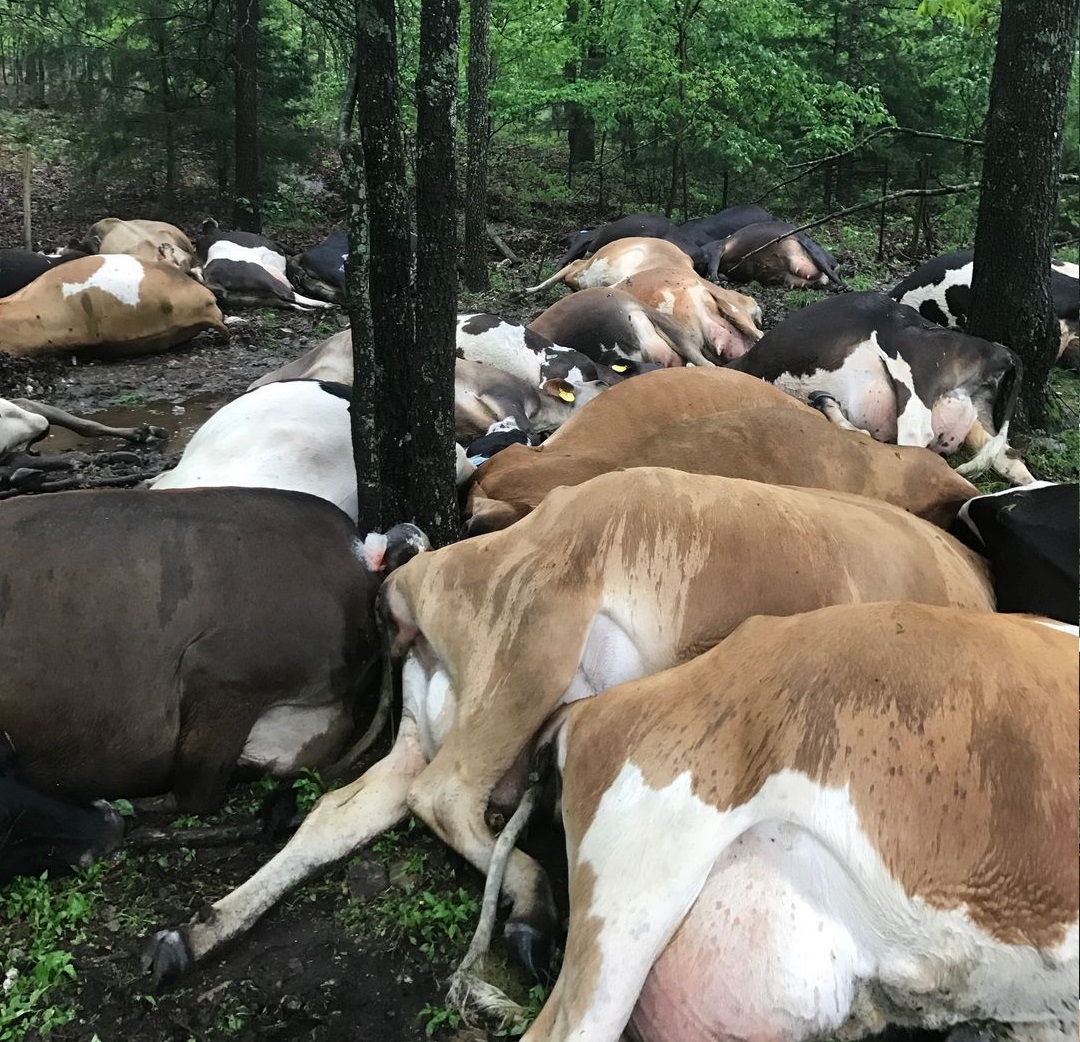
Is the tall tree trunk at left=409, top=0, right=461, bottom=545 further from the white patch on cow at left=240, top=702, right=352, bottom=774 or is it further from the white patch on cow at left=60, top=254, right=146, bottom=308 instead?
the white patch on cow at left=60, top=254, right=146, bottom=308

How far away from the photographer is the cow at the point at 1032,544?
10.6ft

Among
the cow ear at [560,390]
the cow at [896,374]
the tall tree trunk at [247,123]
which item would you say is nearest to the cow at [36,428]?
the cow ear at [560,390]

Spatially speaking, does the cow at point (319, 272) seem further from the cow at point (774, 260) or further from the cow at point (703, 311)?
the cow at point (774, 260)

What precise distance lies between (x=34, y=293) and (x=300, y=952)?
8113 millimetres

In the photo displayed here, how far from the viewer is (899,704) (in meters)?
2.07

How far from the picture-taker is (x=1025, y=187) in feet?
18.6

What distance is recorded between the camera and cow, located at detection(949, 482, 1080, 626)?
3242 mm

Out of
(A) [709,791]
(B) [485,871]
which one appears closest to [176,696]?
(B) [485,871]

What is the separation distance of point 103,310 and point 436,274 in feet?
21.2

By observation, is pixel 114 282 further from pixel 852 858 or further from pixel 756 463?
pixel 852 858

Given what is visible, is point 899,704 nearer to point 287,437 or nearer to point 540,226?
point 287,437

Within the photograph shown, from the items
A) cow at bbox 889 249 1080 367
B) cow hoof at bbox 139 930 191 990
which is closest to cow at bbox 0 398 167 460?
cow hoof at bbox 139 930 191 990

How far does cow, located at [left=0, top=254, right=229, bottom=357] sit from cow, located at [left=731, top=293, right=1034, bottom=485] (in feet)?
18.9

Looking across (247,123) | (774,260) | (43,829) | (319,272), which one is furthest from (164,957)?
(247,123)
